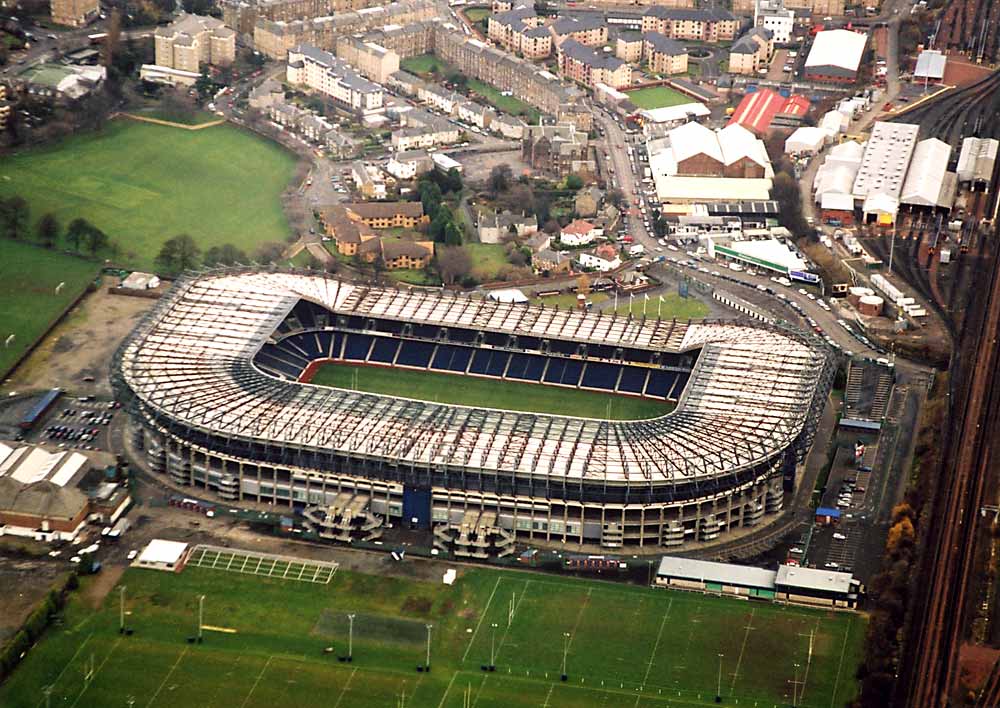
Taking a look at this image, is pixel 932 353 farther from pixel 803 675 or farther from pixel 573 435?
pixel 803 675

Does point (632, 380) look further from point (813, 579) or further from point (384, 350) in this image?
point (813, 579)

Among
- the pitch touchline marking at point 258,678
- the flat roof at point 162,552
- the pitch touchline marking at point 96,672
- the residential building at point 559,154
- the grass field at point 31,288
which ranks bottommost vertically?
the pitch touchline marking at point 96,672

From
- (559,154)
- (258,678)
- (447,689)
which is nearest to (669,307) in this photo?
(559,154)

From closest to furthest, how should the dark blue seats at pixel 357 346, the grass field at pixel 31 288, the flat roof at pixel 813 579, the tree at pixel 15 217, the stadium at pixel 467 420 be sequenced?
the flat roof at pixel 813 579 → the stadium at pixel 467 420 → the dark blue seats at pixel 357 346 → the grass field at pixel 31 288 → the tree at pixel 15 217

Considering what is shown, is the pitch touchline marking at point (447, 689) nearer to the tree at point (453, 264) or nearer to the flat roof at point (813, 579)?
the flat roof at point (813, 579)

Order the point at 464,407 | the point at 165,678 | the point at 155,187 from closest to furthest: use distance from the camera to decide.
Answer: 1. the point at 165,678
2. the point at 464,407
3. the point at 155,187

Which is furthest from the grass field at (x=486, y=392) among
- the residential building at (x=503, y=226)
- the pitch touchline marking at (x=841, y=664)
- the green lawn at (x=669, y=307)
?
the pitch touchline marking at (x=841, y=664)

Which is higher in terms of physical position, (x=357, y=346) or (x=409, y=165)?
(x=409, y=165)

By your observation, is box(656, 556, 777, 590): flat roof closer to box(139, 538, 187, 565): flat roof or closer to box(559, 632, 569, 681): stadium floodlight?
box(559, 632, 569, 681): stadium floodlight
